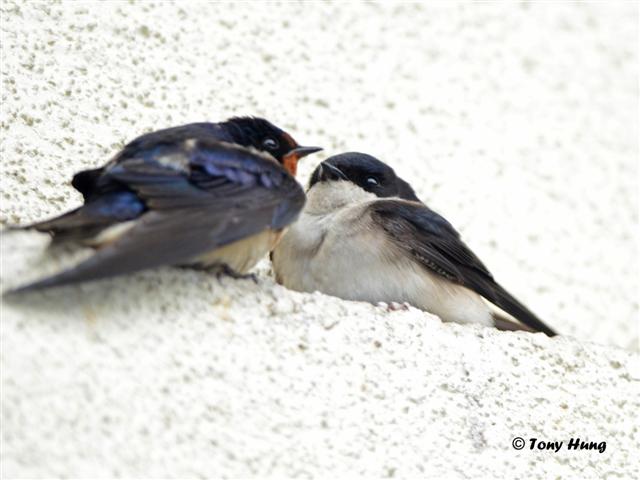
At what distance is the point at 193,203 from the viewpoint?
1.49 meters

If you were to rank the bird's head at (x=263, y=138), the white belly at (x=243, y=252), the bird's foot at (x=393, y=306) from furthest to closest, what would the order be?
the bird's head at (x=263, y=138), the bird's foot at (x=393, y=306), the white belly at (x=243, y=252)

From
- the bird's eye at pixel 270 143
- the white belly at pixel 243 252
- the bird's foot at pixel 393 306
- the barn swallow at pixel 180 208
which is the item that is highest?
the bird's eye at pixel 270 143

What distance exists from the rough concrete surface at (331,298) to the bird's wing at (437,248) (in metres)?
0.18

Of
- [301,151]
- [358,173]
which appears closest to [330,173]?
[358,173]

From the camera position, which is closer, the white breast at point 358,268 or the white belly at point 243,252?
the white belly at point 243,252

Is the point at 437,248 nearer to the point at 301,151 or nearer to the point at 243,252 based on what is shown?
the point at 301,151

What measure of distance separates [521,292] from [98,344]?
1.26 meters

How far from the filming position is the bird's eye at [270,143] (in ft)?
5.88

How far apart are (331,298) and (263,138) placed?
0.99ft

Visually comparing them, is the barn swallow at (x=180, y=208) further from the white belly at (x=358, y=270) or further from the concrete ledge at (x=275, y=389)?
the white belly at (x=358, y=270)

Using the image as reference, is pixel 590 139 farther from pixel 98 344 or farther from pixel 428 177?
pixel 98 344

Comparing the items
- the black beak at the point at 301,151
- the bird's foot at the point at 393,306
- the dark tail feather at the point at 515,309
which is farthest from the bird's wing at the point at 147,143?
the dark tail feather at the point at 515,309

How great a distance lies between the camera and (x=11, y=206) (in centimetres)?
179

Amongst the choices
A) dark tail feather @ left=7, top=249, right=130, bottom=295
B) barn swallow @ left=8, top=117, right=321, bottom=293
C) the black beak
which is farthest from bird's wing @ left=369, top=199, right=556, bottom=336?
dark tail feather @ left=7, top=249, right=130, bottom=295
